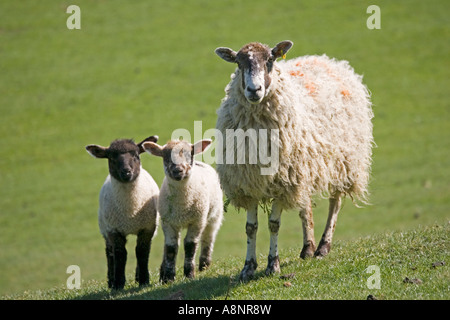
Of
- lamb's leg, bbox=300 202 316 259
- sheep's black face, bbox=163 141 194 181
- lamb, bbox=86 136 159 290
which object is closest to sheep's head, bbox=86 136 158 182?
lamb, bbox=86 136 159 290

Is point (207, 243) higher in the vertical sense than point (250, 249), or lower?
lower

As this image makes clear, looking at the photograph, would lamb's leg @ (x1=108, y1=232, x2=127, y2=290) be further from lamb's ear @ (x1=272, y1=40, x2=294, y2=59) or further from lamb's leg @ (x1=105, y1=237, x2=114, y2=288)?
lamb's ear @ (x1=272, y1=40, x2=294, y2=59)

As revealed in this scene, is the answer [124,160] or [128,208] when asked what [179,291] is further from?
[124,160]

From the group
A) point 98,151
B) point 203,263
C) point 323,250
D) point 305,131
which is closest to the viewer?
point 305,131

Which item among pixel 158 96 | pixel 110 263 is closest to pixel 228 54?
pixel 110 263

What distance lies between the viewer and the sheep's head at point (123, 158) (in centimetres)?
937

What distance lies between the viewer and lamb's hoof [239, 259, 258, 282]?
8.74m

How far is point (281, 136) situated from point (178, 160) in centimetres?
156

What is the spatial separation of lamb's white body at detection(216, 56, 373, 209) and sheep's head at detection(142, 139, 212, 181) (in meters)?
0.54

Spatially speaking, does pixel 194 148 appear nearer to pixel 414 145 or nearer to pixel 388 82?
pixel 414 145

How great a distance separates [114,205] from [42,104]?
27166 millimetres

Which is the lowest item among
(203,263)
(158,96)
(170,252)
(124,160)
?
(203,263)

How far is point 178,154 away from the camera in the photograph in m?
9.27
